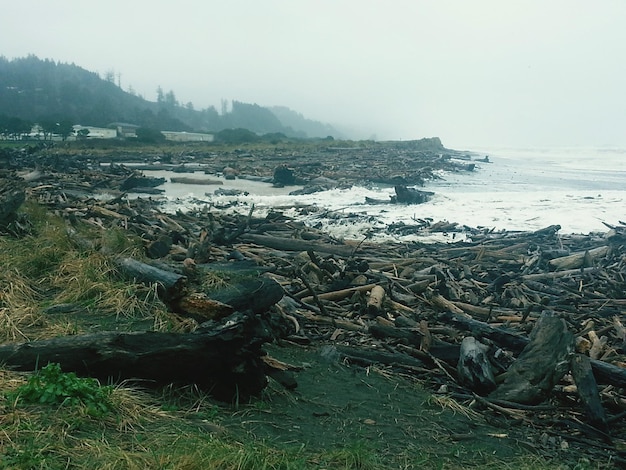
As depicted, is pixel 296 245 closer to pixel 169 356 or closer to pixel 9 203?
pixel 9 203

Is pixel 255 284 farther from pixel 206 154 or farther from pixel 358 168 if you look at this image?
pixel 206 154

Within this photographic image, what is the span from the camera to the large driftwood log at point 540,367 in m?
4.77

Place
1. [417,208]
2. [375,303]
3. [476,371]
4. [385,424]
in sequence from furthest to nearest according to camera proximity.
Result: [417,208]
[375,303]
[476,371]
[385,424]

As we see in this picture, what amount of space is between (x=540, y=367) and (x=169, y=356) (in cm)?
339

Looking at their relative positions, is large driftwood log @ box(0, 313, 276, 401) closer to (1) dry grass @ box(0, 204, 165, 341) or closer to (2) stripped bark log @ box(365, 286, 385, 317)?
(1) dry grass @ box(0, 204, 165, 341)

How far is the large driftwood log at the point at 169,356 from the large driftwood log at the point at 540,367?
2394 mm

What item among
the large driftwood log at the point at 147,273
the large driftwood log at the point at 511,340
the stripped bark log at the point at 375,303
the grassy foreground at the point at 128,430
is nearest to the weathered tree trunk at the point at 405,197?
the stripped bark log at the point at 375,303

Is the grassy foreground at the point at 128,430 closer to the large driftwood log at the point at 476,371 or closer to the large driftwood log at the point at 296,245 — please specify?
the large driftwood log at the point at 476,371

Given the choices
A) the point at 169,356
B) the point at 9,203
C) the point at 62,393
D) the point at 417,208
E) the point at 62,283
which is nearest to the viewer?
the point at 62,393

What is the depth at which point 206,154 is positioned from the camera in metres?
40.8

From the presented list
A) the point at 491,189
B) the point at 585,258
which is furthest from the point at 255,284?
the point at 491,189

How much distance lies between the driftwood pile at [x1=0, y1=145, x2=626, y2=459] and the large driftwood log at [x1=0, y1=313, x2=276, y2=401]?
31 millimetres

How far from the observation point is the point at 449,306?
23.4ft

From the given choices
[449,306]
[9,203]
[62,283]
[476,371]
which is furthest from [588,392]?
[9,203]
